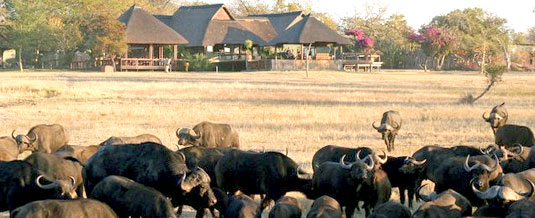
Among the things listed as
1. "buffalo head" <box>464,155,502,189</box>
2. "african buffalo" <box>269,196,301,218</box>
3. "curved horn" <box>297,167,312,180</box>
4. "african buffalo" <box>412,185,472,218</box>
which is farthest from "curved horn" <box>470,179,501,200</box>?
"curved horn" <box>297,167,312,180</box>

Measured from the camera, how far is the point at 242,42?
236ft

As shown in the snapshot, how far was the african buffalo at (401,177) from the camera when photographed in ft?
45.2

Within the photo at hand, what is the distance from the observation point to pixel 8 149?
1591 cm

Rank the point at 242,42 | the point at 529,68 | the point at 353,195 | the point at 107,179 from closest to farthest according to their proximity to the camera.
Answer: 1. the point at 107,179
2. the point at 353,195
3. the point at 242,42
4. the point at 529,68

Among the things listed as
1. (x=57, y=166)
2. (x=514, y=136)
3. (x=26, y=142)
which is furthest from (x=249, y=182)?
(x=514, y=136)

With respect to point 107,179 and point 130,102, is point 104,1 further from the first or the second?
point 107,179

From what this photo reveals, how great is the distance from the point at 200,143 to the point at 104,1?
7330cm

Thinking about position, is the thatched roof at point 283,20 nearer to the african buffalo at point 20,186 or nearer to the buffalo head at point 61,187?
the african buffalo at point 20,186

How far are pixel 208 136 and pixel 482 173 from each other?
803 cm

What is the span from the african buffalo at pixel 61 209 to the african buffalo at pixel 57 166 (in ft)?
8.41

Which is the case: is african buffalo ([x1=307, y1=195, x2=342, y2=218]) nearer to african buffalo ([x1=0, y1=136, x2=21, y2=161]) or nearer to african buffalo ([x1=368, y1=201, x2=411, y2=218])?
african buffalo ([x1=368, y1=201, x2=411, y2=218])

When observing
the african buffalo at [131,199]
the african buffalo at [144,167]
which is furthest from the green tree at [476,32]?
the african buffalo at [131,199]

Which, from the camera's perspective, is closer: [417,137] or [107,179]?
[107,179]

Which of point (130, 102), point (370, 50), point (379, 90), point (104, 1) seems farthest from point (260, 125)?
point (104, 1)
